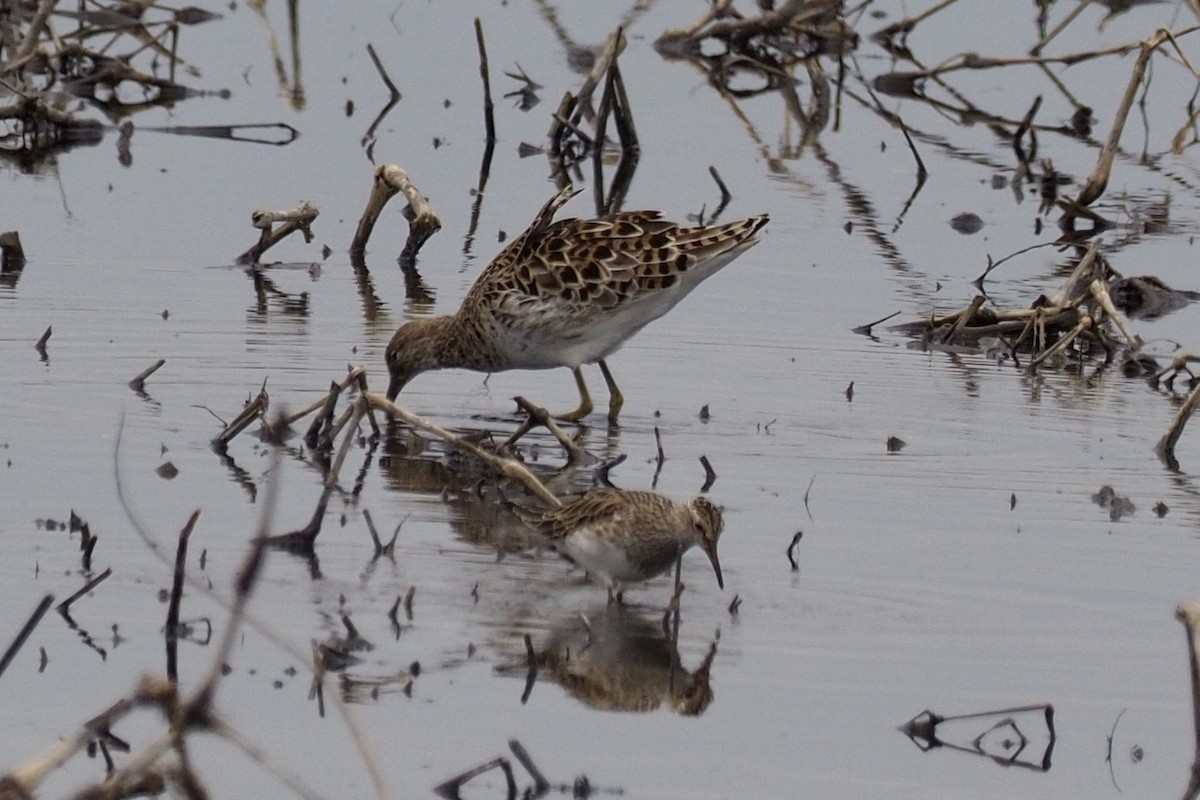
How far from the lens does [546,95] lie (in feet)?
70.2

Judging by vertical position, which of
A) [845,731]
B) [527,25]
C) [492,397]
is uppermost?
[845,731]

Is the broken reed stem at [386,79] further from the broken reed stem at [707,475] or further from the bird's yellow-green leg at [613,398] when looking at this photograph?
the broken reed stem at [707,475]

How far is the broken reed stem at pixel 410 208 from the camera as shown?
558 inches

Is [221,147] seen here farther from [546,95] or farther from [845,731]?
[845,731]

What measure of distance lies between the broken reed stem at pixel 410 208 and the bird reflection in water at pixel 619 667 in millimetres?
6820

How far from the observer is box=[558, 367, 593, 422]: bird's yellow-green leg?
10984mm

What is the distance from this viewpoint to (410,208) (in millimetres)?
14641

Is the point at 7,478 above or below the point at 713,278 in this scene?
above

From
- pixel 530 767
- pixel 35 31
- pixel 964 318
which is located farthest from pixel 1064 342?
pixel 35 31

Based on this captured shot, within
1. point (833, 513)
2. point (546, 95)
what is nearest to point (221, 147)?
point (546, 95)

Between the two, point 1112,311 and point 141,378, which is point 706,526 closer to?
point 141,378

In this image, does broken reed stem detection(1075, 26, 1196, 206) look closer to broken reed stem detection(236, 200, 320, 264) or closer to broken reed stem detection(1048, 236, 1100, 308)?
broken reed stem detection(1048, 236, 1100, 308)

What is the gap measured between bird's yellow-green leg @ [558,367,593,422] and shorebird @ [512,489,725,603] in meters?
3.08

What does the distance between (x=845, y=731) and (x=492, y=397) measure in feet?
16.7
